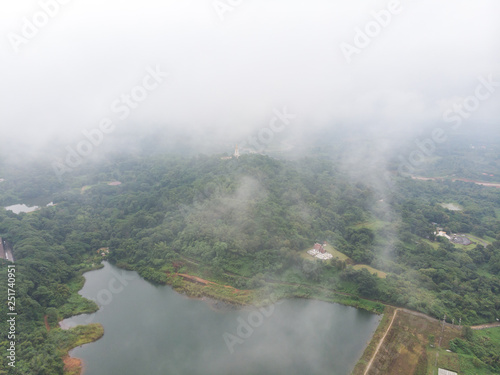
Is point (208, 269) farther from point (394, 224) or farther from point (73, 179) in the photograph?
point (73, 179)

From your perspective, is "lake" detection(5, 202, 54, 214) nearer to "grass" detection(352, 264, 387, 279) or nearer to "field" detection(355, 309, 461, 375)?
"grass" detection(352, 264, 387, 279)

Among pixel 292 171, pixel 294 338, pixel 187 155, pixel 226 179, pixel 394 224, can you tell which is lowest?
pixel 294 338

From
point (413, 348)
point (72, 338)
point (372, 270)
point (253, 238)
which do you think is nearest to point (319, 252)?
point (372, 270)

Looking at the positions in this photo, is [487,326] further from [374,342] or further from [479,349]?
[374,342]

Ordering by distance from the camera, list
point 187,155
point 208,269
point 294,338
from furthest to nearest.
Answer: point 187,155 < point 208,269 < point 294,338

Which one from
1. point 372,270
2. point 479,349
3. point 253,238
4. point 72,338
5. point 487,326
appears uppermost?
point 253,238

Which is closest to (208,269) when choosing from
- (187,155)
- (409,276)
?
(409,276)
